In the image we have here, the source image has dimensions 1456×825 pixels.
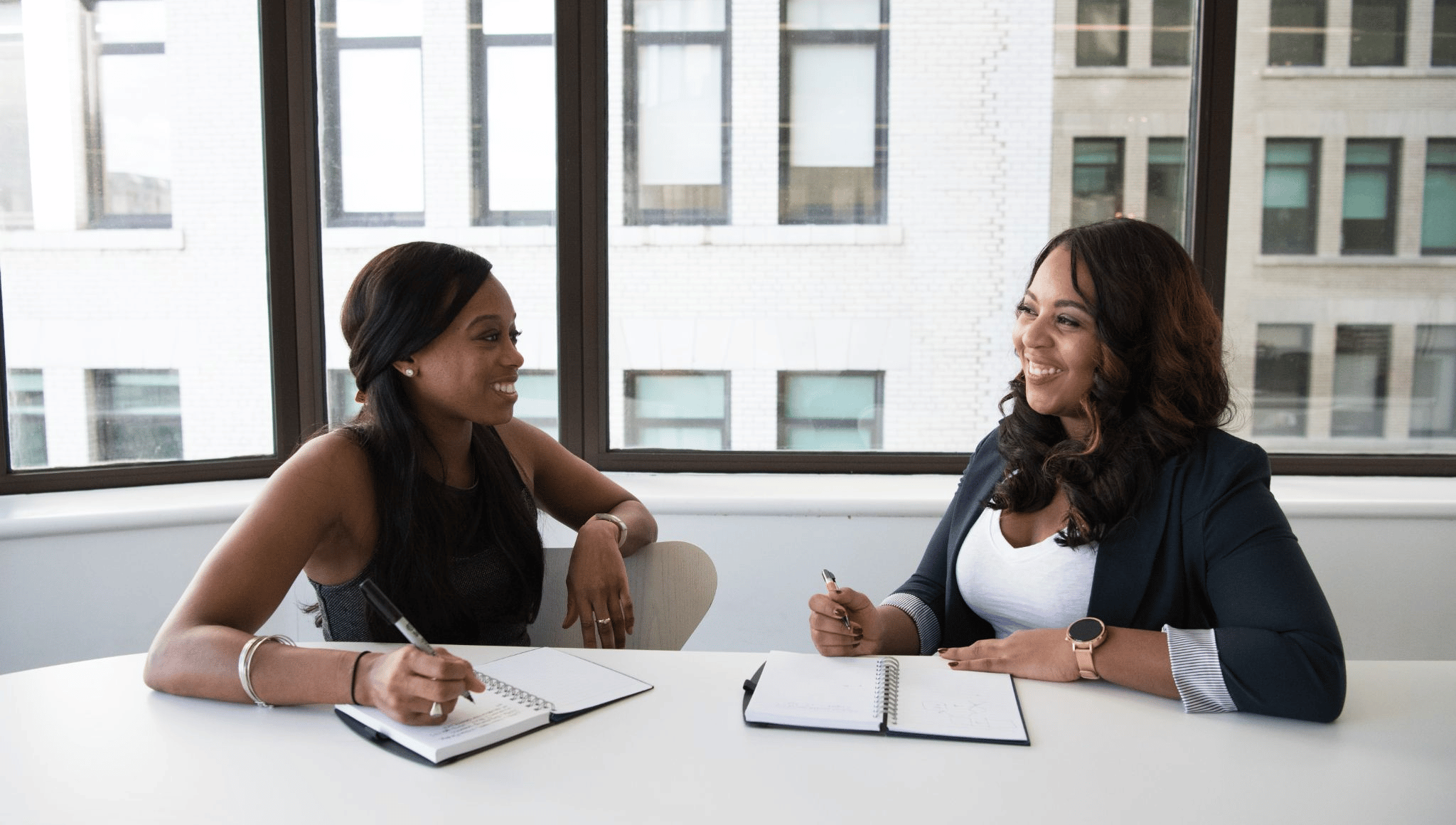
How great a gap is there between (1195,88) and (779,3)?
144cm

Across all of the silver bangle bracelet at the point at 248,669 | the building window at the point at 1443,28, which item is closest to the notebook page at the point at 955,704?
the silver bangle bracelet at the point at 248,669

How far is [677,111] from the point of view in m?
3.22

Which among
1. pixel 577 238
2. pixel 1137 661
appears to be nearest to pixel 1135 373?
pixel 1137 661

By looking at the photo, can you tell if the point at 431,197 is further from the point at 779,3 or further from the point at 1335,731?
the point at 1335,731

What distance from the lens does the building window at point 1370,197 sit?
3230mm

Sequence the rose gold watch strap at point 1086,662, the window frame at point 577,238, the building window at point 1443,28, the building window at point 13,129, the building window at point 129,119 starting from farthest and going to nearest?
the building window at point 1443,28 → the window frame at point 577,238 → the building window at point 129,119 → the building window at point 13,129 → the rose gold watch strap at point 1086,662

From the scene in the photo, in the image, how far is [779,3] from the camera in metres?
3.19

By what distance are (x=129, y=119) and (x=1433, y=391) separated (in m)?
4.44

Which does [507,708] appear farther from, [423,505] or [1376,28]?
[1376,28]

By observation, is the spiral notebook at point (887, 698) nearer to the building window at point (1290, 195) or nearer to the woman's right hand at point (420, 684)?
the woman's right hand at point (420, 684)

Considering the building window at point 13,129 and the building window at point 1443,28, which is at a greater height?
the building window at point 1443,28

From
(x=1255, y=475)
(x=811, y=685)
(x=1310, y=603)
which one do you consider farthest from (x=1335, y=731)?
(x=811, y=685)

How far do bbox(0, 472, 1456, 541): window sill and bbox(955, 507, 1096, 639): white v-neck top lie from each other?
1109 mm

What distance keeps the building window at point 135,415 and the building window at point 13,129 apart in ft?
1.70
